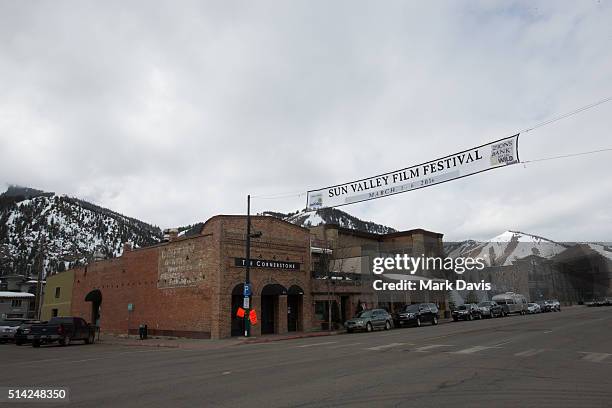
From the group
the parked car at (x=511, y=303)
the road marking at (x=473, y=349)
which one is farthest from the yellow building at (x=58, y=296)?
the parked car at (x=511, y=303)

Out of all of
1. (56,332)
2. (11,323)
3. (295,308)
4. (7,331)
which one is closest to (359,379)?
(56,332)

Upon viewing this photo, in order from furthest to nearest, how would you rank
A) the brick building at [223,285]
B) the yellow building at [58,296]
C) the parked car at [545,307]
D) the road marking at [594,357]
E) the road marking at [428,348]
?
the parked car at [545,307] < the yellow building at [58,296] < the brick building at [223,285] < the road marking at [428,348] < the road marking at [594,357]

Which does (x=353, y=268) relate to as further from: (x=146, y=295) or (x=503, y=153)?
(x=503, y=153)

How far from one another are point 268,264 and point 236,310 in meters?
3.77

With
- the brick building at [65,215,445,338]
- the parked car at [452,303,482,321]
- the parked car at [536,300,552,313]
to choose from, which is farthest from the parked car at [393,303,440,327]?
the parked car at [536,300,552,313]

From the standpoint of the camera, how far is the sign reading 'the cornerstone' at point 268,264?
100ft

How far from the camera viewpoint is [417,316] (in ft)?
121

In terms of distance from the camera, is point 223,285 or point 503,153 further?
point 223,285

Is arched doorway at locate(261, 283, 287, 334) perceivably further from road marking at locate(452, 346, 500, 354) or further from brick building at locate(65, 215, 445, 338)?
road marking at locate(452, 346, 500, 354)

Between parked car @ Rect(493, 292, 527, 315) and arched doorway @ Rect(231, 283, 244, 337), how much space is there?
31.8m

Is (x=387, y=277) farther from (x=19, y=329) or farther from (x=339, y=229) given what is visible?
(x=19, y=329)

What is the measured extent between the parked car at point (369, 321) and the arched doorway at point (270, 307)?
16.1 feet

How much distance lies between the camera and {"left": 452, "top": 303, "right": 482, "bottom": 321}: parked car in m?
44.7

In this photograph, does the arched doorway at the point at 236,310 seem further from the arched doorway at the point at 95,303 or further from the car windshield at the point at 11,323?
the arched doorway at the point at 95,303
